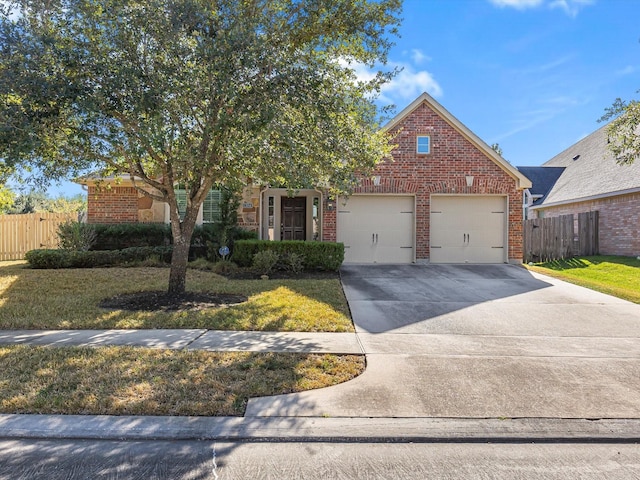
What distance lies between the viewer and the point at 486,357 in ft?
16.5

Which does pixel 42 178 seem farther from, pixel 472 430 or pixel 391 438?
pixel 472 430

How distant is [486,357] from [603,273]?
994cm

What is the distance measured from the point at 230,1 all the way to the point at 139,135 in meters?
2.65

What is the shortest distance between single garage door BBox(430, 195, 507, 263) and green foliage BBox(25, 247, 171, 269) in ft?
A: 29.0

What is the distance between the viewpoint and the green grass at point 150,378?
356 cm

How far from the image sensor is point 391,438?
3223 mm

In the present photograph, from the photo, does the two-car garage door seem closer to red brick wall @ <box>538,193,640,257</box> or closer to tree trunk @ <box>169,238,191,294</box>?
red brick wall @ <box>538,193,640,257</box>

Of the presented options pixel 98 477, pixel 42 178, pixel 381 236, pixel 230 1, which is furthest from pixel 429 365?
pixel 381 236

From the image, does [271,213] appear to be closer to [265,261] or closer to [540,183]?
[265,261]

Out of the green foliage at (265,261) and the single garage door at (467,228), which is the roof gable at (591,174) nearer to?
the single garage door at (467,228)

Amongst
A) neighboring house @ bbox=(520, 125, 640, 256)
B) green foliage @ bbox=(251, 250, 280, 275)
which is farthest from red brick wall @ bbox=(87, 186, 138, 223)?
neighboring house @ bbox=(520, 125, 640, 256)

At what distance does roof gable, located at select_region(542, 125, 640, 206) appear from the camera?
1600cm

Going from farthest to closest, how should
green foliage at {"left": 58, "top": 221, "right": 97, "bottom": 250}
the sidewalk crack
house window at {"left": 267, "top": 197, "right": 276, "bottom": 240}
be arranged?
1. house window at {"left": 267, "top": 197, "right": 276, "bottom": 240}
2. green foliage at {"left": 58, "top": 221, "right": 97, "bottom": 250}
3. the sidewalk crack

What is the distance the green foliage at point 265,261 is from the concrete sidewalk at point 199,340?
5.24 m
